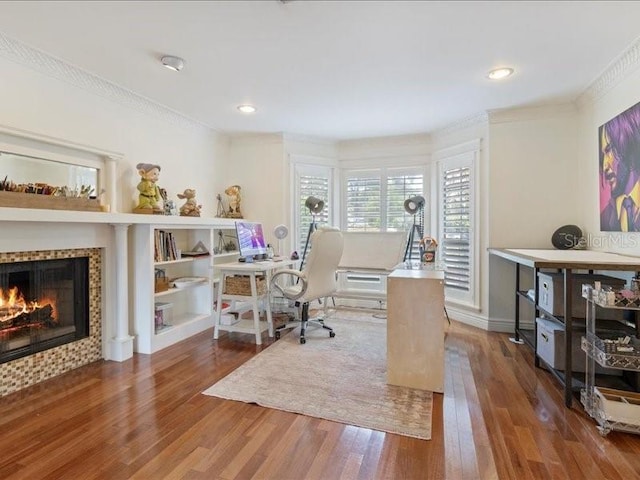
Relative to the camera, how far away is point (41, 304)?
8.48ft

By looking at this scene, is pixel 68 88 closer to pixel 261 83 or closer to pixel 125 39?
pixel 125 39

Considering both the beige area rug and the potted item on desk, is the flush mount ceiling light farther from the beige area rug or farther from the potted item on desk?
the potted item on desk

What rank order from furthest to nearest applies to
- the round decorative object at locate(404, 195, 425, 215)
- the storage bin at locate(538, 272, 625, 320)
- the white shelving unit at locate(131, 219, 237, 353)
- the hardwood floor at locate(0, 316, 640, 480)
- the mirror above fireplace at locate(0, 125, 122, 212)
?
the round decorative object at locate(404, 195, 425, 215) → the white shelving unit at locate(131, 219, 237, 353) → the storage bin at locate(538, 272, 625, 320) → the mirror above fireplace at locate(0, 125, 122, 212) → the hardwood floor at locate(0, 316, 640, 480)

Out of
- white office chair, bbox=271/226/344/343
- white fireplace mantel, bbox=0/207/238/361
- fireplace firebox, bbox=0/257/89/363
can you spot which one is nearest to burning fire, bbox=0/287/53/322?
fireplace firebox, bbox=0/257/89/363

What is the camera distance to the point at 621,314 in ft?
7.98

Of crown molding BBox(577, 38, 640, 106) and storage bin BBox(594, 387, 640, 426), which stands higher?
crown molding BBox(577, 38, 640, 106)

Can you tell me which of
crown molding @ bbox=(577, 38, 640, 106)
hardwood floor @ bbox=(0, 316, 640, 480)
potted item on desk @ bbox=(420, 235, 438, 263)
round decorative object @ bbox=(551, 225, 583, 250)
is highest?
crown molding @ bbox=(577, 38, 640, 106)

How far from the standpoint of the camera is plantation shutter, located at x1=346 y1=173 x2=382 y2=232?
4871mm

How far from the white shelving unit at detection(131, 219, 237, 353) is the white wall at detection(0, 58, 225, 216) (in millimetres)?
445

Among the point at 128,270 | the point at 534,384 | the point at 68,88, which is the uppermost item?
the point at 68,88

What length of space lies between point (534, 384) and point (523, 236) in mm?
1692

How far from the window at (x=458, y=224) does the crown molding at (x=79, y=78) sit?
3.24 meters

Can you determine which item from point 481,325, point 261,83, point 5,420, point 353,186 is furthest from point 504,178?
point 5,420

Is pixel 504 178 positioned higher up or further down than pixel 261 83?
further down
